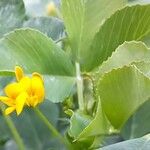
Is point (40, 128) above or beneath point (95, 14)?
beneath

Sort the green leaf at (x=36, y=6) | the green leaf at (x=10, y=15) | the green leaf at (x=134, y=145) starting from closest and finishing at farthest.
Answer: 1. the green leaf at (x=134, y=145)
2. the green leaf at (x=10, y=15)
3. the green leaf at (x=36, y=6)

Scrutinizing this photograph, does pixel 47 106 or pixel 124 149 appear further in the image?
pixel 47 106

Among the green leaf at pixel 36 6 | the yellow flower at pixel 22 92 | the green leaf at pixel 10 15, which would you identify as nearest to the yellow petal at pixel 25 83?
the yellow flower at pixel 22 92

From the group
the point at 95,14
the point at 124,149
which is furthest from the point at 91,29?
the point at 124,149

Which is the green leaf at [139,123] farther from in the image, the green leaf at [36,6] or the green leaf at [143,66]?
the green leaf at [36,6]

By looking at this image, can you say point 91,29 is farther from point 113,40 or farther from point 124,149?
point 124,149

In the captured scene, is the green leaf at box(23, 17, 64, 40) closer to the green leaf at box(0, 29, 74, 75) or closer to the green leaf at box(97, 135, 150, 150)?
the green leaf at box(0, 29, 74, 75)

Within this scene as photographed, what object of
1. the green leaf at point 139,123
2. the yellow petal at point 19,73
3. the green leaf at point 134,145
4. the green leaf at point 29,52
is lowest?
the green leaf at point 134,145
